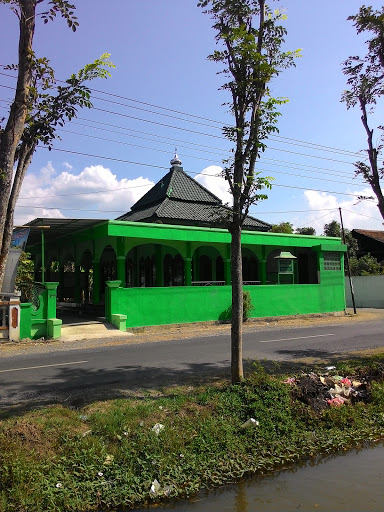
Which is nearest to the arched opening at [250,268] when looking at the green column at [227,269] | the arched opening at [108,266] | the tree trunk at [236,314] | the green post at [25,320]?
the green column at [227,269]

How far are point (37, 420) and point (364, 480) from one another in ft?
11.6

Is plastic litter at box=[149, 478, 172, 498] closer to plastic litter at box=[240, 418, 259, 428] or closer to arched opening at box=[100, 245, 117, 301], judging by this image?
plastic litter at box=[240, 418, 259, 428]

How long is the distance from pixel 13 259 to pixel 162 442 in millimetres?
9428

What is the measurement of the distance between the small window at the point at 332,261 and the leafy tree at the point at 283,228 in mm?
17979

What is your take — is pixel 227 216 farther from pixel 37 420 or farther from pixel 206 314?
pixel 206 314

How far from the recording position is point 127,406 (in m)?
5.42

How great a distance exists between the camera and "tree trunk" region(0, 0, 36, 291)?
3947mm

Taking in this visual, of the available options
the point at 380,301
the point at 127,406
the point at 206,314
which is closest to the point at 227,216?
the point at 127,406

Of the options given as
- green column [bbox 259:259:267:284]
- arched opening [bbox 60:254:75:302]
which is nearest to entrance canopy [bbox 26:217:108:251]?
arched opening [bbox 60:254:75:302]

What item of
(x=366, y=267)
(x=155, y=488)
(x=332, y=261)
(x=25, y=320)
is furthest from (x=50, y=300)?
(x=366, y=267)

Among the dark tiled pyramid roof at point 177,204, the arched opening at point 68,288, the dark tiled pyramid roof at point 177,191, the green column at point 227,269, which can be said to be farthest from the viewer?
the arched opening at point 68,288

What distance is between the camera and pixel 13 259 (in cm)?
1224

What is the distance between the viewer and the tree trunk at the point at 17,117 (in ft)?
13.0

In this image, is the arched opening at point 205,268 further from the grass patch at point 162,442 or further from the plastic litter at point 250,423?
the plastic litter at point 250,423
